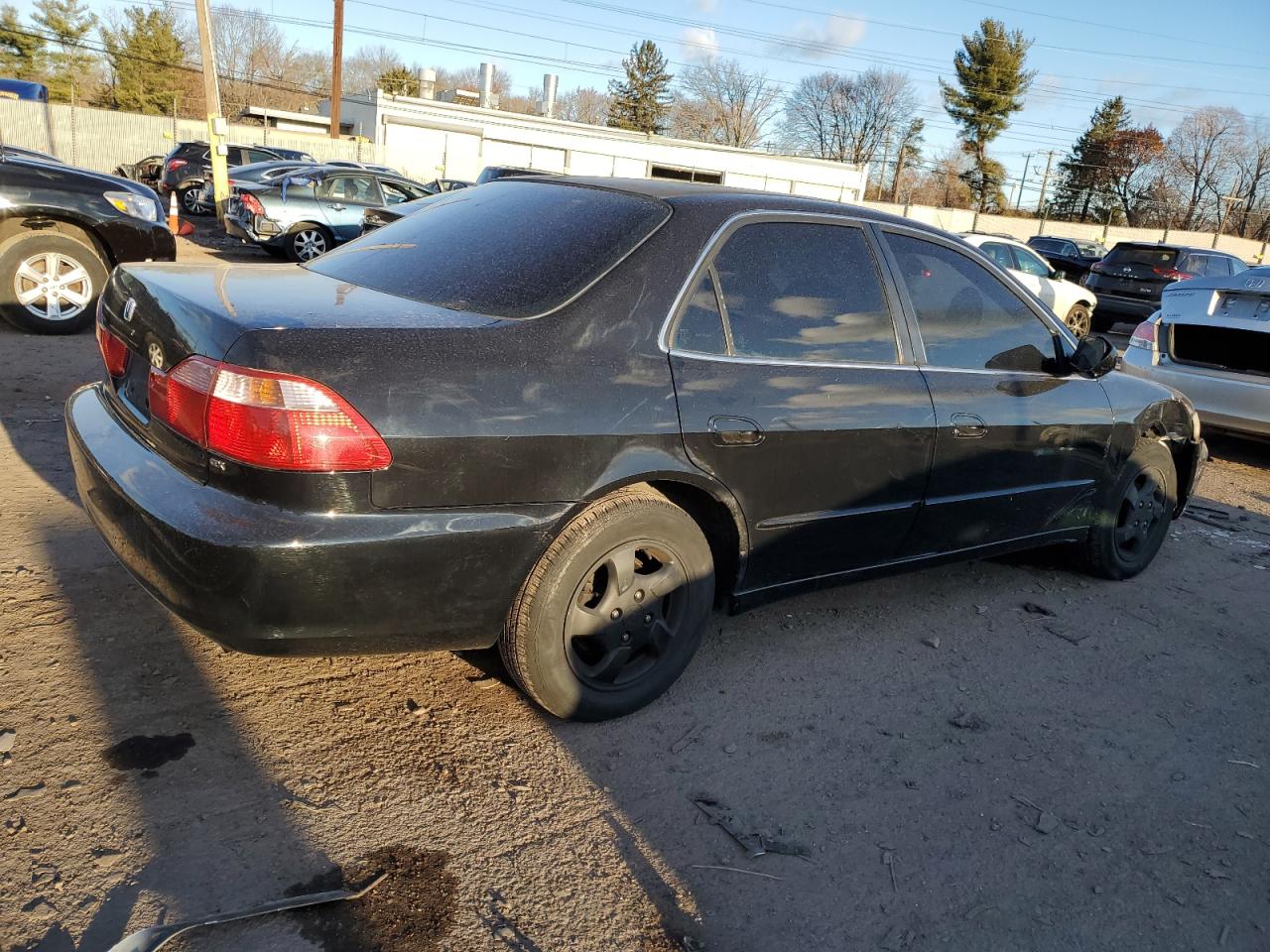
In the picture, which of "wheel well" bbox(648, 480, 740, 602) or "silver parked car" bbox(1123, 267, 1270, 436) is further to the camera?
"silver parked car" bbox(1123, 267, 1270, 436)

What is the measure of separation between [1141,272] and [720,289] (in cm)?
1527

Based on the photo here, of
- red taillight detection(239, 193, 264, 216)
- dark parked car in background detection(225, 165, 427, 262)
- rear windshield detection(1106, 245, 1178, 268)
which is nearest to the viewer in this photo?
red taillight detection(239, 193, 264, 216)

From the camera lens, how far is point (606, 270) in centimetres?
277

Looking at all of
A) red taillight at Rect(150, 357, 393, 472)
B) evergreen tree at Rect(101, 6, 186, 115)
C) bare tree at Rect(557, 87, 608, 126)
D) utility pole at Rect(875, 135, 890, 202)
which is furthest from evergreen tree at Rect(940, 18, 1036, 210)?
red taillight at Rect(150, 357, 393, 472)

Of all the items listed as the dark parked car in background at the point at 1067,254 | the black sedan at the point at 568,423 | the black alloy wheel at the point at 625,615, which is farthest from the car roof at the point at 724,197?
the dark parked car in background at the point at 1067,254

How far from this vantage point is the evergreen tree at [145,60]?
5134 centimetres

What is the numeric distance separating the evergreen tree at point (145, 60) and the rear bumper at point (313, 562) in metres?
58.4

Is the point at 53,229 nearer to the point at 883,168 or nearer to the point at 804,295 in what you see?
the point at 804,295

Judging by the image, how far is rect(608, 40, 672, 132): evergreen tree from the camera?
68625 millimetres

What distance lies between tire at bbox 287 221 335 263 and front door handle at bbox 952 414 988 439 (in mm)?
12494

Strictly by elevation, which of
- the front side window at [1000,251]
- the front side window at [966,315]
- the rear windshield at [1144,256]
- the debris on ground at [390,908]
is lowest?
the debris on ground at [390,908]

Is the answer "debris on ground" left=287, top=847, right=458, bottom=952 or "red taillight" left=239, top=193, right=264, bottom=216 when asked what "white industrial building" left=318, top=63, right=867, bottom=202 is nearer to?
"red taillight" left=239, top=193, right=264, bottom=216

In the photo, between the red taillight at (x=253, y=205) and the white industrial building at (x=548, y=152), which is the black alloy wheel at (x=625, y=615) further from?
the white industrial building at (x=548, y=152)

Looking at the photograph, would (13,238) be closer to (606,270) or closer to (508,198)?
(508,198)
